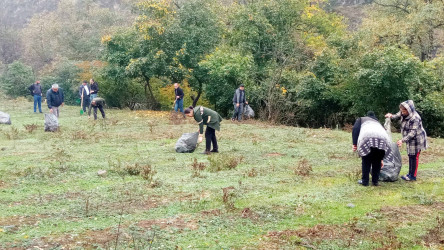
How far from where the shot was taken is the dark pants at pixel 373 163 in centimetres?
743

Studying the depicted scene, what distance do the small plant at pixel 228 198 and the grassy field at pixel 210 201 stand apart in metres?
0.02

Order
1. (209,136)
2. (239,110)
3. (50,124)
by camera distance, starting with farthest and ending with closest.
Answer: (239,110) → (50,124) → (209,136)

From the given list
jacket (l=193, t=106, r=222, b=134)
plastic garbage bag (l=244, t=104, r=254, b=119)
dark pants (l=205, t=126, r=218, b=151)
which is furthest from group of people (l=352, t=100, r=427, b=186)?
plastic garbage bag (l=244, t=104, r=254, b=119)

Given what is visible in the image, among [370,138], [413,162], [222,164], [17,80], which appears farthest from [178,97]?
[17,80]

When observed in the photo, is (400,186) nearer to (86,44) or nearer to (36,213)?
(36,213)

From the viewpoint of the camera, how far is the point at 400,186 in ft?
26.3

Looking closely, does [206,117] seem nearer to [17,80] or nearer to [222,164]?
[222,164]

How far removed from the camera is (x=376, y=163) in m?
7.67

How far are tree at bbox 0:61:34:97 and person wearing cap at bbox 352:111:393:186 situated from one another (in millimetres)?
34262

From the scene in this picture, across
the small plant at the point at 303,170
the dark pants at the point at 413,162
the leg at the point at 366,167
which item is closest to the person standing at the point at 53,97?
the small plant at the point at 303,170

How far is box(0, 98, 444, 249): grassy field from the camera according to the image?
5398mm

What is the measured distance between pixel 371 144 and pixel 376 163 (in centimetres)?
A: 73

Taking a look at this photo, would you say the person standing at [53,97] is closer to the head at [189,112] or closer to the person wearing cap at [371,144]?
the head at [189,112]

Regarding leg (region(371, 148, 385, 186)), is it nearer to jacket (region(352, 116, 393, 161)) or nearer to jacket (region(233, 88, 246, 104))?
jacket (region(352, 116, 393, 161))
